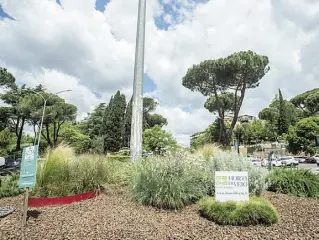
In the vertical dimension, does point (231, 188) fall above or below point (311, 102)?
below

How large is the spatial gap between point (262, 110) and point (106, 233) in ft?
153

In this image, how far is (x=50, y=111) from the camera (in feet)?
88.0

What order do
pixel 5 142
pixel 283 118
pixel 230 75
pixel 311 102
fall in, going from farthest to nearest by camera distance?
pixel 283 118
pixel 311 102
pixel 5 142
pixel 230 75

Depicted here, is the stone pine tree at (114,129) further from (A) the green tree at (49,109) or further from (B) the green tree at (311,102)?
(B) the green tree at (311,102)

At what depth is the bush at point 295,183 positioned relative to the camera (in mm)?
5617

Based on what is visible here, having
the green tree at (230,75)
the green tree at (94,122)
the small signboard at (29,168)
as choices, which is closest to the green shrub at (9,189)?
the small signboard at (29,168)

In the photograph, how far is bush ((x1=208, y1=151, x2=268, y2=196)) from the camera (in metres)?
4.88

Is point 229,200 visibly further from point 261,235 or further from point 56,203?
point 56,203

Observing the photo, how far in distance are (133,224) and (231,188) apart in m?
1.80

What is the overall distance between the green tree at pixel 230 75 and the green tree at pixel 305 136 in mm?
10595

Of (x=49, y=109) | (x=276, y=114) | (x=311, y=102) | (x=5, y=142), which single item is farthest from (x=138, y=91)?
(x=276, y=114)

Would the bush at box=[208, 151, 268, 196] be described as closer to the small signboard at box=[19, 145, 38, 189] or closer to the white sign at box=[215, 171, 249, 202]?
the white sign at box=[215, 171, 249, 202]

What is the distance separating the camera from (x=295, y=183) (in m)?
5.80

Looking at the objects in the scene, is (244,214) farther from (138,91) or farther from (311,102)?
(311,102)
